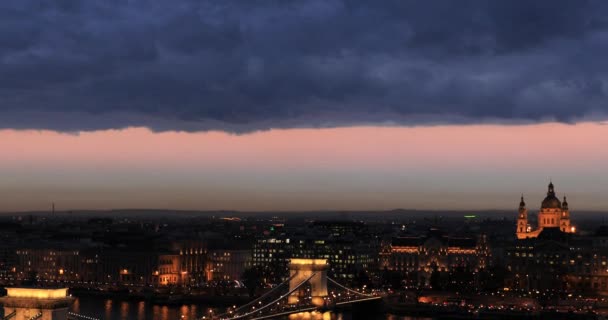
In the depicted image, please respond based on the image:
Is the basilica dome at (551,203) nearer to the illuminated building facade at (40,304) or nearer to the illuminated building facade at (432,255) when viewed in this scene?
the illuminated building facade at (432,255)

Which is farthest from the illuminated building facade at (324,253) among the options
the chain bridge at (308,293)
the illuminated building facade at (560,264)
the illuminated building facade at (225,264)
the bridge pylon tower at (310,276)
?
the bridge pylon tower at (310,276)

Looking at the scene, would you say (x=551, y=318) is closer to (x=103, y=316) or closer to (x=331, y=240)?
(x=103, y=316)

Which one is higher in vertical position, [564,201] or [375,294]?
[564,201]

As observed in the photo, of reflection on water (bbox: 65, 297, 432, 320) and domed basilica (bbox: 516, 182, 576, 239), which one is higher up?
domed basilica (bbox: 516, 182, 576, 239)

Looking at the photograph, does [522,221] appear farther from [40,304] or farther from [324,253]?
[40,304]

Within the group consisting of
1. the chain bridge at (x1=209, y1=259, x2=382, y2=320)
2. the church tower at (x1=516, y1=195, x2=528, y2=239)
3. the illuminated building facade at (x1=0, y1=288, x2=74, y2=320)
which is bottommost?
the chain bridge at (x1=209, y1=259, x2=382, y2=320)

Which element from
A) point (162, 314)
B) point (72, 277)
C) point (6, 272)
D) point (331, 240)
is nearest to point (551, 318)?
point (162, 314)

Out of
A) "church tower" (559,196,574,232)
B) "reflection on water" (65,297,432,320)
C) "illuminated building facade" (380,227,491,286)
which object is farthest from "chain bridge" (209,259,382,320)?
"church tower" (559,196,574,232)

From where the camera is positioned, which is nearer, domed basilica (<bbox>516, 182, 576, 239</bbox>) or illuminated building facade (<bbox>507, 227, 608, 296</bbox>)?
illuminated building facade (<bbox>507, 227, 608, 296</bbox>)

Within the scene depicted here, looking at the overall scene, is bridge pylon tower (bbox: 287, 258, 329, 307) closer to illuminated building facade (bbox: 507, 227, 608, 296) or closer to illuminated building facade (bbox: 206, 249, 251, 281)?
illuminated building facade (bbox: 507, 227, 608, 296)
